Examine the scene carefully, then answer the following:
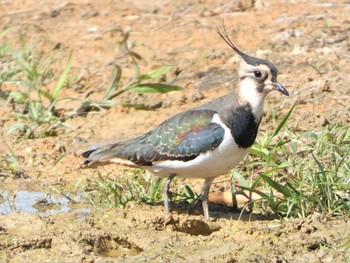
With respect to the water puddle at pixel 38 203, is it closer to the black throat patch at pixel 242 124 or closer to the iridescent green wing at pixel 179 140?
the iridescent green wing at pixel 179 140

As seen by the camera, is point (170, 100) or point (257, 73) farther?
point (170, 100)

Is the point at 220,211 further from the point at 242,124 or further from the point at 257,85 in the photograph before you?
the point at 257,85

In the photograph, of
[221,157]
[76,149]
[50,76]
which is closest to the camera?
[221,157]

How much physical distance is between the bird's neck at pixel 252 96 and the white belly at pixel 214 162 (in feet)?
0.76

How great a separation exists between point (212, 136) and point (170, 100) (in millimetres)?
3128

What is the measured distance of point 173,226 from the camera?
23.4 feet

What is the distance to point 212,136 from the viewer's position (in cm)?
712

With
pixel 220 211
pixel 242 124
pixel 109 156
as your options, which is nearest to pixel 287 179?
pixel 220 211

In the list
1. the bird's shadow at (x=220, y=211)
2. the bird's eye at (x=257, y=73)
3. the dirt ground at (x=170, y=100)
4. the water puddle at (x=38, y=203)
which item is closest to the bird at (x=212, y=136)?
the bird's eye at (x=257, y=73)

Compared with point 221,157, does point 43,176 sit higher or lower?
lower

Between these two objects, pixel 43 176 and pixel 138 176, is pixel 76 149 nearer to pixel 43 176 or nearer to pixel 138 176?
pixel 43 176

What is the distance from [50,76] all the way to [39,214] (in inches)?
132

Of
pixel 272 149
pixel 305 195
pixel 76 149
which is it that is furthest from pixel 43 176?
pixel 305 195

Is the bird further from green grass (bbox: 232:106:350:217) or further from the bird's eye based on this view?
green grass (bbox: 232:106:350:217)
